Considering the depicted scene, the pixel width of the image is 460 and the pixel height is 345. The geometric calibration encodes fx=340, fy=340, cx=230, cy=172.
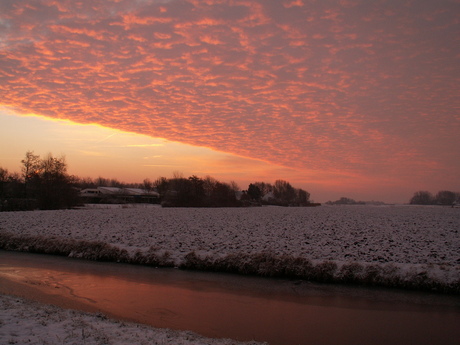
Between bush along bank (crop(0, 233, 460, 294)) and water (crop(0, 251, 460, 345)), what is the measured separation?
29.9 inches

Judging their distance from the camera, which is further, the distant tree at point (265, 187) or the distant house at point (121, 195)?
the distant tree at point (265, 187)

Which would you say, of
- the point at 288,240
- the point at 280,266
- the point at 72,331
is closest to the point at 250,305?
the point at 280,266

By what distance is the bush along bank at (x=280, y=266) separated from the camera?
14.0 metres

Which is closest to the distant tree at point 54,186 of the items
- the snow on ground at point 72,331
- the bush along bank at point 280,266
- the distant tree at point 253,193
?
the bush along bank at point 280,266

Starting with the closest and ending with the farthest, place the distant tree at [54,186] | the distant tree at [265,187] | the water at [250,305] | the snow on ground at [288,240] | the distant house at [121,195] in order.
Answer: the water at [250,305]
the snow on ground at [288,240]
the distant tree at [54,186]
the distant house at [121,195]
the distant tree at [265,187]

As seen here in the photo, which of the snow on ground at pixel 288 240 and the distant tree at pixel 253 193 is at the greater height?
the distant tree at pixel 253 193

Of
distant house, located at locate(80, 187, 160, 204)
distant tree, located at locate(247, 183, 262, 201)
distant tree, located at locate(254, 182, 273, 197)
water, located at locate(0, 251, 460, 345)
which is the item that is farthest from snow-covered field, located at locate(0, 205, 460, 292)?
distant tree, located at locate(254, 182, 273, 197)

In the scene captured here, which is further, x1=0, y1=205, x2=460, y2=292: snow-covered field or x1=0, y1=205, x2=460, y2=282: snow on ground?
x1=0, y1=205, x2=460, y2=282: snow on ground

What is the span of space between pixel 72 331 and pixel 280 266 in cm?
1070

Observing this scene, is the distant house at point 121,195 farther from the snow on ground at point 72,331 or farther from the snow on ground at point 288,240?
the snow on ground at point 72,331

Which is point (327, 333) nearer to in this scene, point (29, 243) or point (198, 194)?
point (29, 243)

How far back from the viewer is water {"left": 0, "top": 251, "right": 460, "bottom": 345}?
9.20 meters

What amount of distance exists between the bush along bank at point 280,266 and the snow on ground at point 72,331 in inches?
342

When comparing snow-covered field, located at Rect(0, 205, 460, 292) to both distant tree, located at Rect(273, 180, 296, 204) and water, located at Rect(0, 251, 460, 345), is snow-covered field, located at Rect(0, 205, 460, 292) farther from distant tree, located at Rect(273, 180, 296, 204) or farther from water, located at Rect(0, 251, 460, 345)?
distant tree, located at Rect(273, 180, 296, 204)
